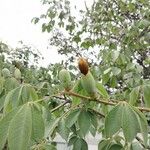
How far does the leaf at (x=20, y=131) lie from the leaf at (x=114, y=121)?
21 cm

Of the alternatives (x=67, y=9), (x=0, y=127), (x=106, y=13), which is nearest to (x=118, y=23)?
(x=106, y=13)

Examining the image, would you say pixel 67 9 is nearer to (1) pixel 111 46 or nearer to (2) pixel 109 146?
(1) pixel 111 46

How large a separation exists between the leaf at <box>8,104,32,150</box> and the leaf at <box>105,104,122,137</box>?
207mm

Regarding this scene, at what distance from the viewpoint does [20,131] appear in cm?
88

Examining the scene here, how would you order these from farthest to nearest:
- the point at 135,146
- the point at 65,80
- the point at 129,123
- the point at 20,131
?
the point at 135,146 → the point at 65,80 → the point at 129,123 → the point at 20,131

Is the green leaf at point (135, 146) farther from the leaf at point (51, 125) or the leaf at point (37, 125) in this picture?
the leaf at point (37, 125)

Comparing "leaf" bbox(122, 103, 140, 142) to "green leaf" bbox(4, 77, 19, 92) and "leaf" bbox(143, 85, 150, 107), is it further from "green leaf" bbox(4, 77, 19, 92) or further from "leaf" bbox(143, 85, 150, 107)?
"green leaf" bbox(4, 77, 19, 92)

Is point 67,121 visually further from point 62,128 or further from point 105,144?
point 105,144

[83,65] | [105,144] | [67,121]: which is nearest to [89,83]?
[83,65]

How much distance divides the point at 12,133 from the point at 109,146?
0.45m

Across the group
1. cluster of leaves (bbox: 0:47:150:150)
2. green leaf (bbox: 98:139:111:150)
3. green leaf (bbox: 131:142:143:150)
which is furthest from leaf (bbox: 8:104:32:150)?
green leaf (bbox: 131:142:143:150)

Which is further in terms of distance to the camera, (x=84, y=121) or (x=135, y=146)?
(x=135, y=146)

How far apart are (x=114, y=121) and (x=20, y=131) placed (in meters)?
0.25

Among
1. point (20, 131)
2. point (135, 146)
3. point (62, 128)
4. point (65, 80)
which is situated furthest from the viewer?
point (135, 146)
